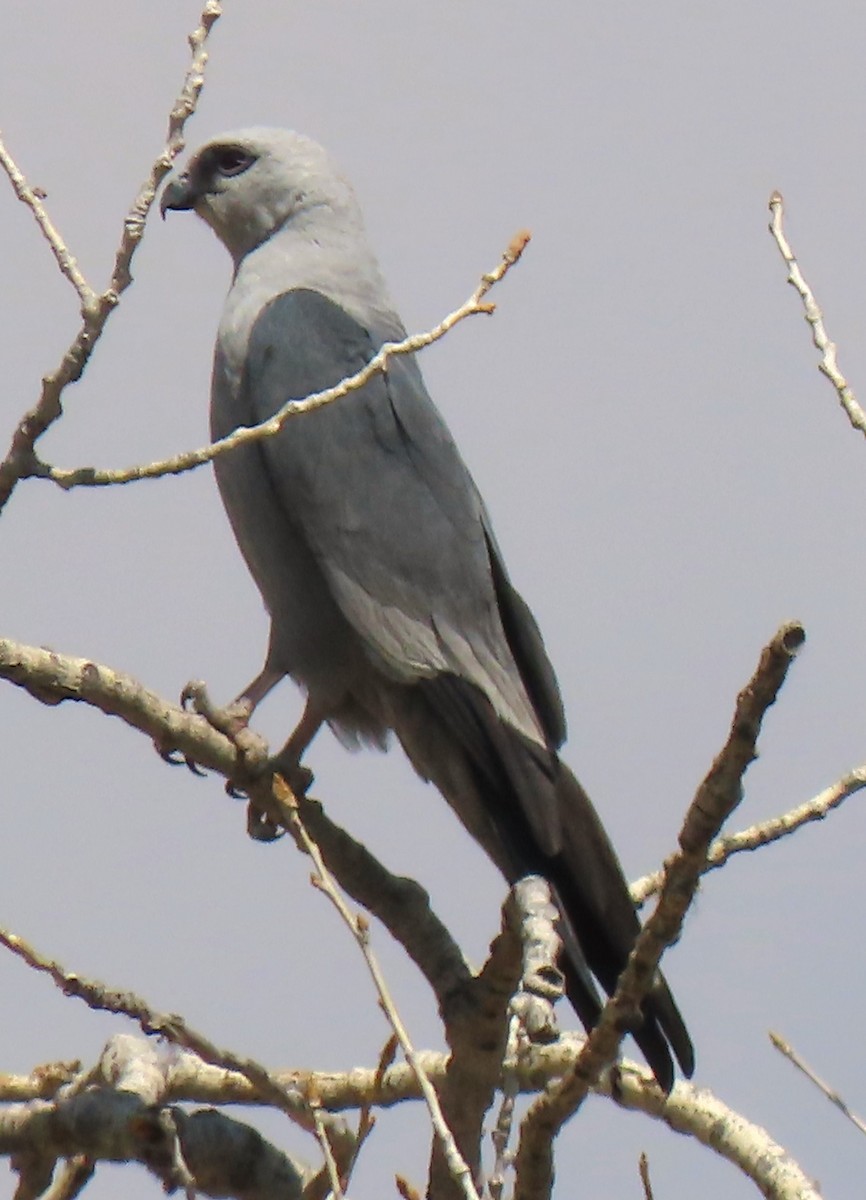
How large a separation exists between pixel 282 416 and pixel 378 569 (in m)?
1.62

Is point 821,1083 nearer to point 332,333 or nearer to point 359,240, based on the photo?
point 332,333

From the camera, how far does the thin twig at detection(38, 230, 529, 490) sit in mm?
3100

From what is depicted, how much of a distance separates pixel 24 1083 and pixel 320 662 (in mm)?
1363

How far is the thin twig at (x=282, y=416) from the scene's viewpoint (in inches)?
122

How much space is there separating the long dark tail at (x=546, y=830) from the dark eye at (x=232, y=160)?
2.23m

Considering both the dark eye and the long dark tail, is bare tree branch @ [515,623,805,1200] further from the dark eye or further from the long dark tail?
the dark eye

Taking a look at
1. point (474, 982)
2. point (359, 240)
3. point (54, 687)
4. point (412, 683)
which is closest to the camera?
point (54, 687)

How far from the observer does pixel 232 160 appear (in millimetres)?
6012

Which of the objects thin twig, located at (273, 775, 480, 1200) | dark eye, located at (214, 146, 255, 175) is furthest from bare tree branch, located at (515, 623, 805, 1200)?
dark eye, located at (214, 146, 255, 175)

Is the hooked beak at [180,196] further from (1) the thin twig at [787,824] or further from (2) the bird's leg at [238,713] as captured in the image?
(1) the thin twig at [787,824]

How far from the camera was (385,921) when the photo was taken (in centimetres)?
395

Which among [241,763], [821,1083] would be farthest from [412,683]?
[821,1083]

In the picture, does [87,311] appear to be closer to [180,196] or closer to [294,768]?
[294,768]

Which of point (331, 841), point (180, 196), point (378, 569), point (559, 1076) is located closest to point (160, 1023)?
point (331, 841)
